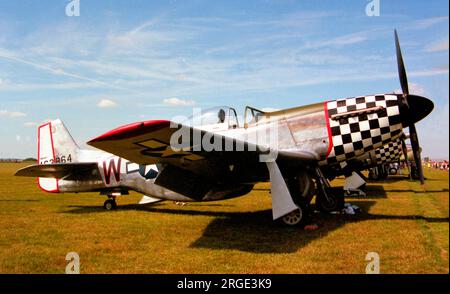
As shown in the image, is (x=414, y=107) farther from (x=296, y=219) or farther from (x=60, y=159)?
(x=60, y=159)

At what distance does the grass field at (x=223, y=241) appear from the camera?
15.0 ft

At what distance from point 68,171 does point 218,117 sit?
550 cm

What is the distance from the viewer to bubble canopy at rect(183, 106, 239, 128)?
26.5ft

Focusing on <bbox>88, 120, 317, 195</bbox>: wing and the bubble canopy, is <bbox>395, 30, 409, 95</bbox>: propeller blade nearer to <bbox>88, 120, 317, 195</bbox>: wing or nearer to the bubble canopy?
<bbox>88, 120, 317, 195</bbox>: wing

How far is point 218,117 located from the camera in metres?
8.16

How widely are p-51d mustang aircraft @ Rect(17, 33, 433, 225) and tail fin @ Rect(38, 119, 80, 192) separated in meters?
4.79

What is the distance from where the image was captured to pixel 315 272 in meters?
4.26

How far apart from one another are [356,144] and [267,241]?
2.85m

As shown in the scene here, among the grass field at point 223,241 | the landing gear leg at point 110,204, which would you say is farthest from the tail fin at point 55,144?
the grass field at point 223,241

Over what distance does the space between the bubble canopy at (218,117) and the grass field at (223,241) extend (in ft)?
7.21

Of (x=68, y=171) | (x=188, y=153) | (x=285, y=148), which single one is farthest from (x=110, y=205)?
(x=285, y=148)

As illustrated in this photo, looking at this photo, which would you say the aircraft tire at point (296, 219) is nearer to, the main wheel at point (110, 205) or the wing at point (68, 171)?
the main wheel at point (110, 205)

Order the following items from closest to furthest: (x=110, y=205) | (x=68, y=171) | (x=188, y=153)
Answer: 1. (x=188, y=153)
2. (x=110, y=205)
3. (x=68, y=171)
